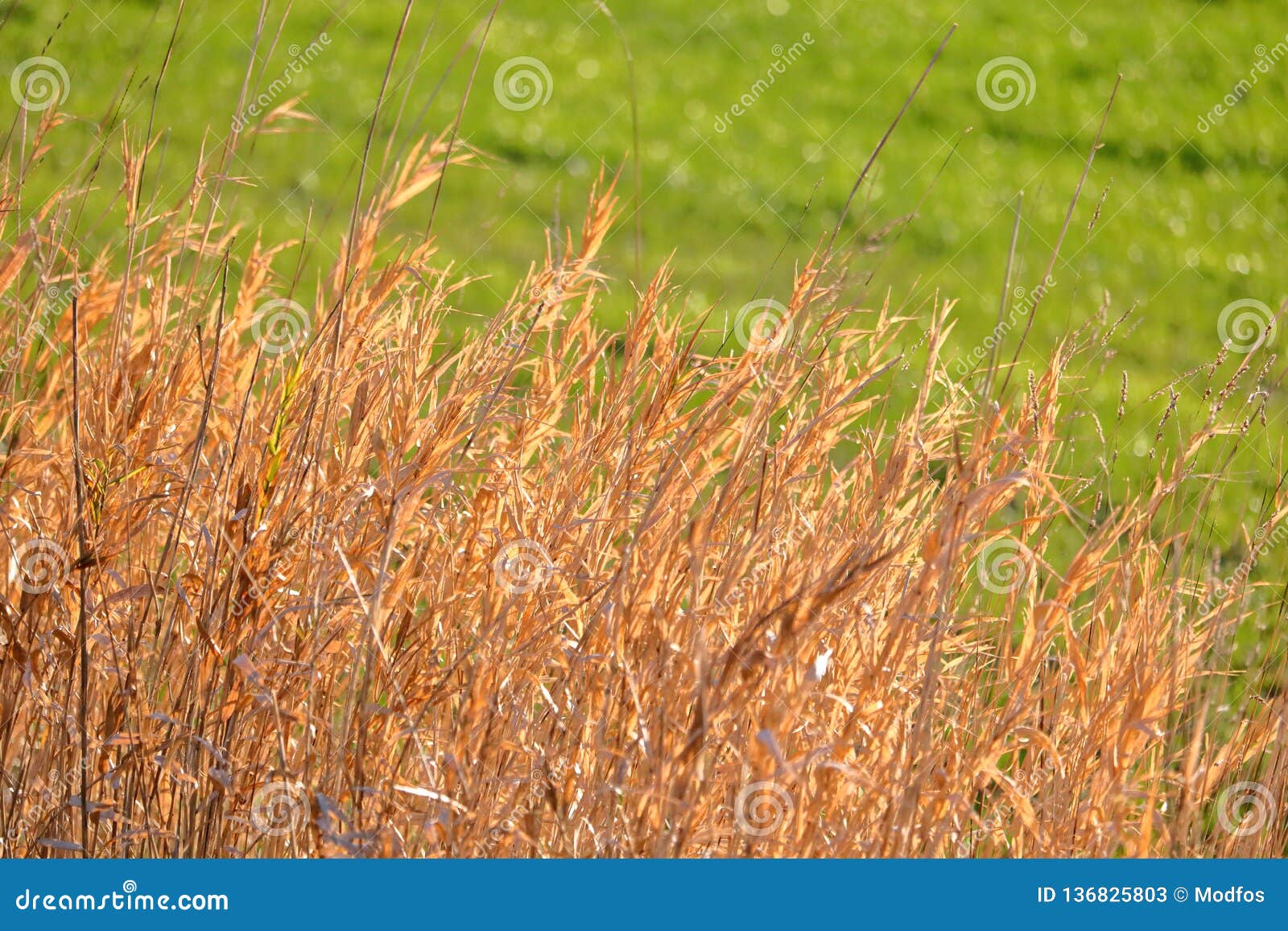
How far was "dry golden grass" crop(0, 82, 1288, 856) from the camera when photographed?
136 centimetres

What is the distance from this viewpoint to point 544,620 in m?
1.52

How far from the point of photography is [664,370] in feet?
5.58

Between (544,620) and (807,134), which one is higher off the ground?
(807,134)

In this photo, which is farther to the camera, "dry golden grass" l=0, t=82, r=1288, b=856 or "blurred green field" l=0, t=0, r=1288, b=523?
"blurred green field" l=0, t=0, r=1288, b=523

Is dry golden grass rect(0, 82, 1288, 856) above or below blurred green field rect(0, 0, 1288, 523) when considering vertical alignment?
below

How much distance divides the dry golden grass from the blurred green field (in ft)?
13.0

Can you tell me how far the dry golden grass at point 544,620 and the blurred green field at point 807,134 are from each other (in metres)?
3.97

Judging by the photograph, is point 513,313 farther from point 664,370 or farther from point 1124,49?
point 1124,49

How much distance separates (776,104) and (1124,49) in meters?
2.95

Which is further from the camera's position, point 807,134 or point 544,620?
point 807,134

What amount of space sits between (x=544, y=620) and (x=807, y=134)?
302 inches

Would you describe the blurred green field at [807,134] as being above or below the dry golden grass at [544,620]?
above

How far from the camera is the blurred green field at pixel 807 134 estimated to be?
6758mm

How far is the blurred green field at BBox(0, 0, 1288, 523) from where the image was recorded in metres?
6.76
